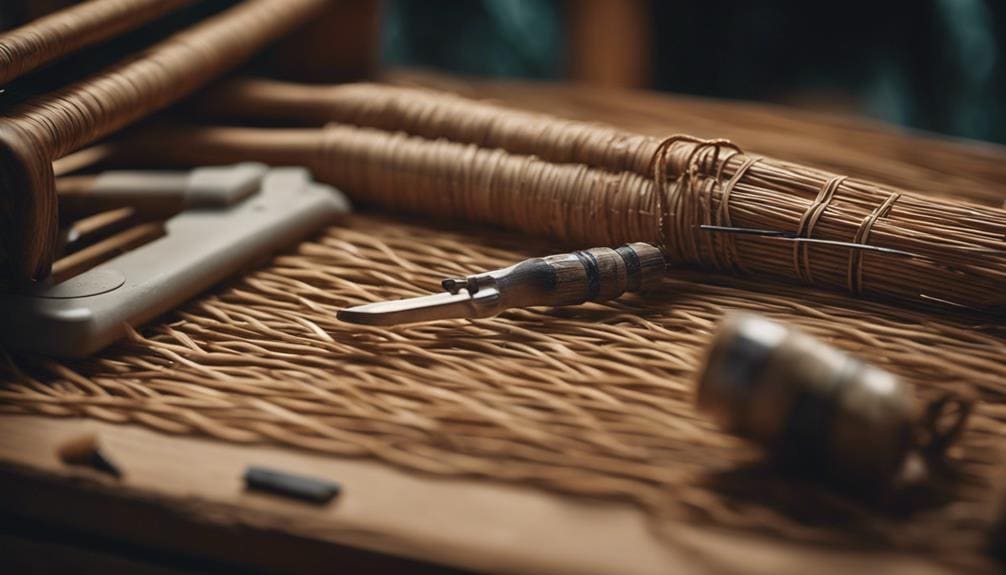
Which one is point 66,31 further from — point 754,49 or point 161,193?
point 754,49


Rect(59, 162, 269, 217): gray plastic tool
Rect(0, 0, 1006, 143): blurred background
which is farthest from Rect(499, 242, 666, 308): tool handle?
Rect(0, 0, 1006, 143): blurred background

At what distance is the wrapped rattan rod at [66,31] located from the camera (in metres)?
0.82

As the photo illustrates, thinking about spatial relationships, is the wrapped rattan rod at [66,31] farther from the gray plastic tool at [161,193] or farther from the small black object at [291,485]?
the small black object at [291,485]

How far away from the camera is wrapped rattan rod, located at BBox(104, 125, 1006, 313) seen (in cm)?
86

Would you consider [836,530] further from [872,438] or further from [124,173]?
[124,173]

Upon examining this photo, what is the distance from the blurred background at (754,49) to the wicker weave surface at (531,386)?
2.75ft

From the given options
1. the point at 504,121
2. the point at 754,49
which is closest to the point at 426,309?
the point at 504,121

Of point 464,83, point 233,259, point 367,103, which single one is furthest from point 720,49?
point 233,259

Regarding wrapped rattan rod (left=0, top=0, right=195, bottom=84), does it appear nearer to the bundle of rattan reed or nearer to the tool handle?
the bundle of rattan reed

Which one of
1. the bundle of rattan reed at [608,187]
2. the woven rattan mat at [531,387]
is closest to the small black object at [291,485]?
the woven rattan mat at [531,387]

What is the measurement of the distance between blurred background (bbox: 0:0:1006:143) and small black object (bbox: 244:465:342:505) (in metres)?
1.04

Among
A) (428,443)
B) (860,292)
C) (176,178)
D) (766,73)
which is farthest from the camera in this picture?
(766,73)

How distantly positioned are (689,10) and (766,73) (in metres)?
0.19

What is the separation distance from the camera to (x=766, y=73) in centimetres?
185
